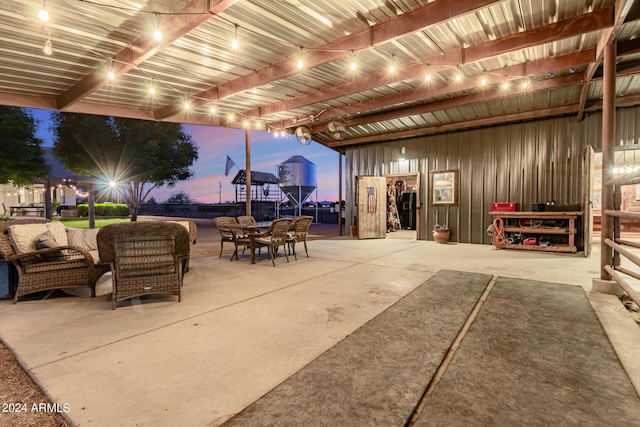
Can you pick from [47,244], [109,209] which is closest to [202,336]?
[47,244]

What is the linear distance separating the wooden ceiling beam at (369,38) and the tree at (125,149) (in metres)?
10.0

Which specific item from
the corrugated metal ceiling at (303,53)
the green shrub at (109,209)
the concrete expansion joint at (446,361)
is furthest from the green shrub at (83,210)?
the concrete expansion joint at (446,361)

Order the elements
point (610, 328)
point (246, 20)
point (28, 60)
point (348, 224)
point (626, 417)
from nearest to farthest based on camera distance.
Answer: point (626, 417), point (610, 328), point (246, 20), point (28, 60), point (348, 224)

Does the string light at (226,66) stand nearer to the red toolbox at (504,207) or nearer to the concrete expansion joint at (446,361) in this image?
the red toolbox at (504,207)

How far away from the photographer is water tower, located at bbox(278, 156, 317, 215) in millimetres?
21922

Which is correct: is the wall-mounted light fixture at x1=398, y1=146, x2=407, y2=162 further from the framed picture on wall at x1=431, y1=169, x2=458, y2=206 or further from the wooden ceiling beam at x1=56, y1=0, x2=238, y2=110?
the wooden ceiling beam at x1=56, y1=0, x2=238, y2=110

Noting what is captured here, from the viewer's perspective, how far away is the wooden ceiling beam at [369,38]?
10.9ft

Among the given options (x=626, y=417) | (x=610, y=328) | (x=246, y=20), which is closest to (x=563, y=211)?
(x=610, y=328)

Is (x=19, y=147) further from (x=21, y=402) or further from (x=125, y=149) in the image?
(x=21, y=402)

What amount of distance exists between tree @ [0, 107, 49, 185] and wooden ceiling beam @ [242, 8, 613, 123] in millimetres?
11690

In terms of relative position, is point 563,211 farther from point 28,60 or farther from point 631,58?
point 28,60

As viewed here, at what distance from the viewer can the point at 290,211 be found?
81.6ft

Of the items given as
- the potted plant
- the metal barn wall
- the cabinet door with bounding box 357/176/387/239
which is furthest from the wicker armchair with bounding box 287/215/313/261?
the metal barn wall

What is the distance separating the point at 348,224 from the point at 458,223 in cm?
373
